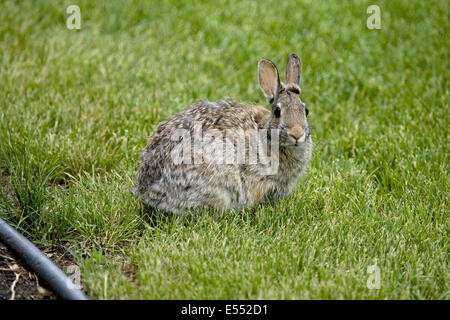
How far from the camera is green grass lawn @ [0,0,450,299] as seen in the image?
405 centimetres

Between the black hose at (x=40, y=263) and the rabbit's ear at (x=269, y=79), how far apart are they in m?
2.14

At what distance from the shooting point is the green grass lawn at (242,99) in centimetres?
405

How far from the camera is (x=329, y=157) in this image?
5816 mm

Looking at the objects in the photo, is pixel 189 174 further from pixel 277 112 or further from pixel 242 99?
pixel 242 99

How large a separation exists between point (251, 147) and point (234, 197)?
42 cm

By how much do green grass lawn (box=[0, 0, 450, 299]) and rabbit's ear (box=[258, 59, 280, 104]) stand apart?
863 millimetres

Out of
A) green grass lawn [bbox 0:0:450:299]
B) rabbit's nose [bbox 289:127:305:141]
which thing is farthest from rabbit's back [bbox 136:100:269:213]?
rabbit's nose [bbox 289:127:305:141]

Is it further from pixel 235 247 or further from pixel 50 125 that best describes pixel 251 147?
pixel 50 125

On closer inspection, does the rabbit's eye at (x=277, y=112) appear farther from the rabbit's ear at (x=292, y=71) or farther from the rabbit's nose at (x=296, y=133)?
the rabbit's ear at (x=292, y=71)

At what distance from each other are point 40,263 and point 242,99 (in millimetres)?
3546

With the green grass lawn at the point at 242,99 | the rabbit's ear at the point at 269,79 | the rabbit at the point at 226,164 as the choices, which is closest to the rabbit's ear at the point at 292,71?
the rabbit at the point at 226,164

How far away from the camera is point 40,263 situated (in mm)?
4055
